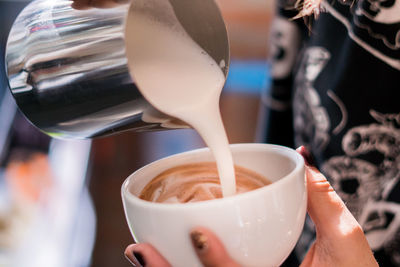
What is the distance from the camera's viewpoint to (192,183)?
0.68 m

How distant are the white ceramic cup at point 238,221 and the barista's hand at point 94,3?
23 centimetres

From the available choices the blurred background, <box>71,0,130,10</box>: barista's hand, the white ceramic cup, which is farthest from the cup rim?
the blurred background

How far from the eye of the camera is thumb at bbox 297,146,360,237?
2.02ft

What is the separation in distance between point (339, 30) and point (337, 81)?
0.37 feet

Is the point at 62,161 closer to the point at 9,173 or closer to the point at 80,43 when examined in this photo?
the point at 9,173

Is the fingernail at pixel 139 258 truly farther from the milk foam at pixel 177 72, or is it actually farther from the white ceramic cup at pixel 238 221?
the milk foam at pixel 177 72

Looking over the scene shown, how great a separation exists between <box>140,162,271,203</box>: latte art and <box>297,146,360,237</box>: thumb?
0.26 feet

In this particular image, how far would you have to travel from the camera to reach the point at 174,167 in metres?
0.69

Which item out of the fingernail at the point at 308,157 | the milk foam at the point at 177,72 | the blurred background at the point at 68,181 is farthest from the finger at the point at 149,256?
the blurred background at the point at 68,181

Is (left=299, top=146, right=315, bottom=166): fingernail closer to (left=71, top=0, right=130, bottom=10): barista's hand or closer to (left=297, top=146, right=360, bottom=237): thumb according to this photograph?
(left=297, top=146, right=360, bottom=237): thumb

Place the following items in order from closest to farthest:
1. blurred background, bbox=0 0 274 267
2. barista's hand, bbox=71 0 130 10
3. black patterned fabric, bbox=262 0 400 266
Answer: barista's hand, bbox=71 0 130 10 < black patterned fabric, bbox=262 0 400 266 < blurred background, bbox=0 0 274 267

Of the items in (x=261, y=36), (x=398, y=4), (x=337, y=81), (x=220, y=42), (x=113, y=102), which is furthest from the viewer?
(x=261, y=36)

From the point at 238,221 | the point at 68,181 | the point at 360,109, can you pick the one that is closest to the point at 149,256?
the point at 238,221

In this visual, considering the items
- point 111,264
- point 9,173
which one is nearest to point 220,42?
point 9,173
